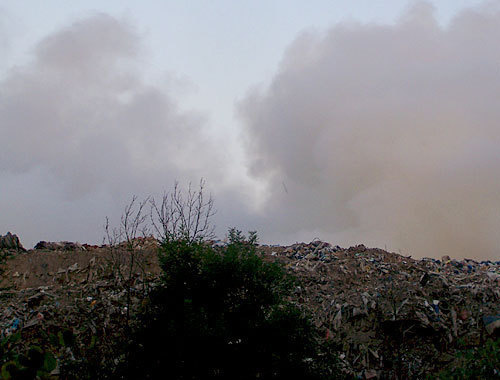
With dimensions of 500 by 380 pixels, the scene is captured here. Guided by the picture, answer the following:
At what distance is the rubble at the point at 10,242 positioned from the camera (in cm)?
1774

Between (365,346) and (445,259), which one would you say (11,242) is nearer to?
(365,346)

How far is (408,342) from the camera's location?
8.82 meters

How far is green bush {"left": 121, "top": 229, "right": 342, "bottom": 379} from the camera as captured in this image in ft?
19.1

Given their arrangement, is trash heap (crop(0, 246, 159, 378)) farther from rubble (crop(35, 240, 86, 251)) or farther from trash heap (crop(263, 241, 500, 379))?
trash heap (crop(263, 241, 500, 379))

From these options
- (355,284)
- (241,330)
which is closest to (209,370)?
(241,330)

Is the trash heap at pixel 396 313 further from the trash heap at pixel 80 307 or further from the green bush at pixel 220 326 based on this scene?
the trash heap at pixel 80 307

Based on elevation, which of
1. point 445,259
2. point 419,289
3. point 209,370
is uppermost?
point 445,259

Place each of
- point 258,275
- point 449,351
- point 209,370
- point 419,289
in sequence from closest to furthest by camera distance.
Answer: point 209,370 → point 258,275 → point 449,351 → point 419,289

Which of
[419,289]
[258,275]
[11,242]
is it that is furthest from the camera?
[11,242]

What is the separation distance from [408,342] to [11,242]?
51.8 ft

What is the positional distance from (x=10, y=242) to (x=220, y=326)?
1528 centimetres

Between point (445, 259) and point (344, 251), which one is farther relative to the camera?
point (445, 259)

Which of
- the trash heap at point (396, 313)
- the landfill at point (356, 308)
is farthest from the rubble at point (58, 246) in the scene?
the trash heap at point (396, 313)

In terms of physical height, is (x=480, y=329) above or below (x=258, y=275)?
below
